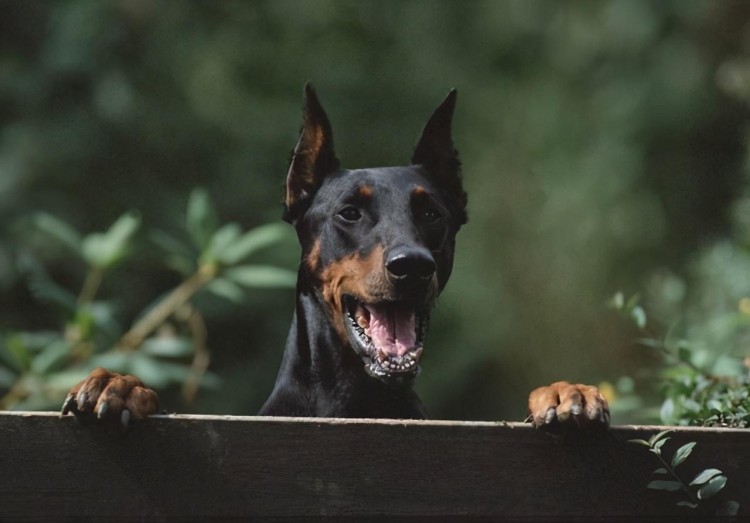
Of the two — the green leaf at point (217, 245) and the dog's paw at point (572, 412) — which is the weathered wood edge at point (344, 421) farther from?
the green leaf at point (217, 245)

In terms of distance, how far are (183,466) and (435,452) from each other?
0.49 m

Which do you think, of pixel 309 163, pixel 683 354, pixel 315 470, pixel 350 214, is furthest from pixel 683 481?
pixel 309 163

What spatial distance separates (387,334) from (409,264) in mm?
193

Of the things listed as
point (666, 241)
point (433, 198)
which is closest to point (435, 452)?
point (433, 198)

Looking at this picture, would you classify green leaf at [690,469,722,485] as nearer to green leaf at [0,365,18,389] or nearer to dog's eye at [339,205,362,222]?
dog's eye at [339,205,362,222]

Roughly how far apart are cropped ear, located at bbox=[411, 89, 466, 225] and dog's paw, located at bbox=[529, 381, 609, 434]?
1.02 m

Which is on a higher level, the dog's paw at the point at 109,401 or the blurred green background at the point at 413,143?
the blurred green background at the point at 413,143

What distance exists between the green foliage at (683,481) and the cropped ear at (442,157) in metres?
1.13

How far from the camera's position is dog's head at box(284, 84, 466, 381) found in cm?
287

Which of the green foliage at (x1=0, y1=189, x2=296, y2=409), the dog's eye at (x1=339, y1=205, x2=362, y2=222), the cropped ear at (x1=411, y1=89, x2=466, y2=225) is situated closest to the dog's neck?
the dog's eye at (x1=339, y1=205, x2=362, y2=222)

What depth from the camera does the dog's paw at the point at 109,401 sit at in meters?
2.29

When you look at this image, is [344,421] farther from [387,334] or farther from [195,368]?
[195,368]

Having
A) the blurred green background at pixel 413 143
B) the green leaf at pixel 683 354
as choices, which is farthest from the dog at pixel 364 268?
the blurred green background at pixel 413 143

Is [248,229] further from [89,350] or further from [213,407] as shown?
[89,350]
